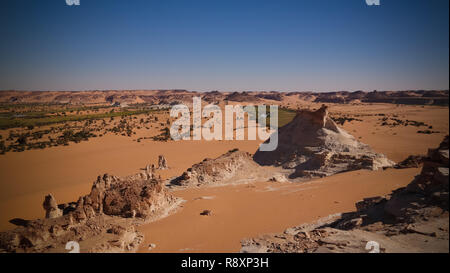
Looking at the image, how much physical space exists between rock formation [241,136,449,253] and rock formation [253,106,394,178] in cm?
676

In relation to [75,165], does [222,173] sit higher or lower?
higher

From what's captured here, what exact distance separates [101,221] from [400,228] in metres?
8.80

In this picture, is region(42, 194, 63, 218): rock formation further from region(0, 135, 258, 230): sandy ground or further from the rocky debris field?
region(0, 135, 258, 230): sandy ground

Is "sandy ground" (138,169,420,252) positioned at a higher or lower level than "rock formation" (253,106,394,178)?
lower

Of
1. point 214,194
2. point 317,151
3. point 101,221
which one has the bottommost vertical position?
point 214,194

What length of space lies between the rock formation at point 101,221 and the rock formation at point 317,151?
8.62m

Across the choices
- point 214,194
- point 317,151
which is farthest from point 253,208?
point 317,151

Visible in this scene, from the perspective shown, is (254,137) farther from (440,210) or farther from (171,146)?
(440,210)

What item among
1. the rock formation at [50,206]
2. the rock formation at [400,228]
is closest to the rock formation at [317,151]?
the rock formation at [400,228]

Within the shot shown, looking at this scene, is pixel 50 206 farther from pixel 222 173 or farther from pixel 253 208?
pixel 222 173

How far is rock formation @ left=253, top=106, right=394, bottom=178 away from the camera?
45.2ft

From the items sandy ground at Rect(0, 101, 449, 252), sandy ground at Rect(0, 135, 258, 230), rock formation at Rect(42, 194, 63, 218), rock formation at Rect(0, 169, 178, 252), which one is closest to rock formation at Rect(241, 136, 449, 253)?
sandy ground at Rect(0, 101, 449, 252)

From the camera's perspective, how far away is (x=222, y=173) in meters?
14.0
